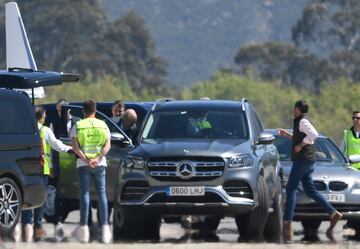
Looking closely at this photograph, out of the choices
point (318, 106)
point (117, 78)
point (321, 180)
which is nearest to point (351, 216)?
point (321, 180)

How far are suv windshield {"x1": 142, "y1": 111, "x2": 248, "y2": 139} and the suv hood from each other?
0.89 feet

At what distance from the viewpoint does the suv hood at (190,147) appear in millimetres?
17484

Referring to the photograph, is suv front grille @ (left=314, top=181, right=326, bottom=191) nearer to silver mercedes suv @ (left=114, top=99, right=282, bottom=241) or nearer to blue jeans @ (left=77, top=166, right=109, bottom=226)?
silver mercedes suv @ (left=114, top=99, right=282, bottom=241)

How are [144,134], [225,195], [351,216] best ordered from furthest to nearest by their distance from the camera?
[351,216], [144,134], [225,195]

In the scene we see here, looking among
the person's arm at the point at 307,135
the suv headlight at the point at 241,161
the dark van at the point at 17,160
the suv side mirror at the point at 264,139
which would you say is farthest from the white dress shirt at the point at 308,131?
the dark van at the point at 17,160

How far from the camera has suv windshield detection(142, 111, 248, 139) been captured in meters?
18.4

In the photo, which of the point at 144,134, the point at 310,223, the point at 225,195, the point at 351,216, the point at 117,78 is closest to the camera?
the point at 225,195

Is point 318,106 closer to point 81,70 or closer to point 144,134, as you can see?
point 81,70

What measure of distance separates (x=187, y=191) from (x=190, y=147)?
1.81ft

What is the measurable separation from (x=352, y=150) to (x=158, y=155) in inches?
260

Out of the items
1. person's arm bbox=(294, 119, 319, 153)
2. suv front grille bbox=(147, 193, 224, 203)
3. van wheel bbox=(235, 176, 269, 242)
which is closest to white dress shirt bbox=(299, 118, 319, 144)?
person's arm bbox=(294, 119, 319, 153)

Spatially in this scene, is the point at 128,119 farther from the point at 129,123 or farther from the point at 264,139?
the point at 264,139

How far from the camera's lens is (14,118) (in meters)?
17.8

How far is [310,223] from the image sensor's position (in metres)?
23.1
